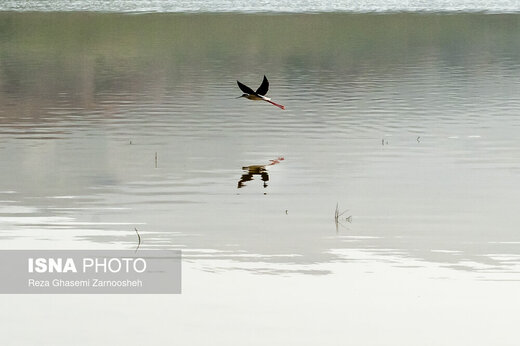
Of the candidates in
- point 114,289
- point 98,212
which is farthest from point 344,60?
point 114,289

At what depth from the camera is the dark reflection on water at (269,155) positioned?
591 inches

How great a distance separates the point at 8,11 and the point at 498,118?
6393cm

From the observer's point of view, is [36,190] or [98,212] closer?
[98,212]

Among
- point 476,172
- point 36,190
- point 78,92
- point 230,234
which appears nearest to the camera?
point 230,234

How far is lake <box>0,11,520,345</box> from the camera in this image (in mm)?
12953

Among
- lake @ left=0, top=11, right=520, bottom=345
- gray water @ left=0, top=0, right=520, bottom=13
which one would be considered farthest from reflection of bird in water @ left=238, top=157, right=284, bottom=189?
gray water @ left=0, top=0, right=520, bottom=13

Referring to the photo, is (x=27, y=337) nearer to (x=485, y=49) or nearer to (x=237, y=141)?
(x=237, y=141)

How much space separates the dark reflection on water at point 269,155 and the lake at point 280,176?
0.16 feet

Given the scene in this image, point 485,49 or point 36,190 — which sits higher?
point 485,49

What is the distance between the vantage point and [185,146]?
77.1ft

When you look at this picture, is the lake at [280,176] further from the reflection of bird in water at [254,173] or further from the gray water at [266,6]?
the gray water at [266,6]

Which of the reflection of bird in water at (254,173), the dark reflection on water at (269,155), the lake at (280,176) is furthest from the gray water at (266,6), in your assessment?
the reflection of bird in water at (254,173)

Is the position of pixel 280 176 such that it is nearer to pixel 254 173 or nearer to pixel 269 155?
pixel 254 173

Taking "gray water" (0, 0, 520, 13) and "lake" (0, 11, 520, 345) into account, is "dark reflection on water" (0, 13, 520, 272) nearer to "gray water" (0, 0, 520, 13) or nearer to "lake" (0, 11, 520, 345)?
"lake" (0, 11, 520, 345)
